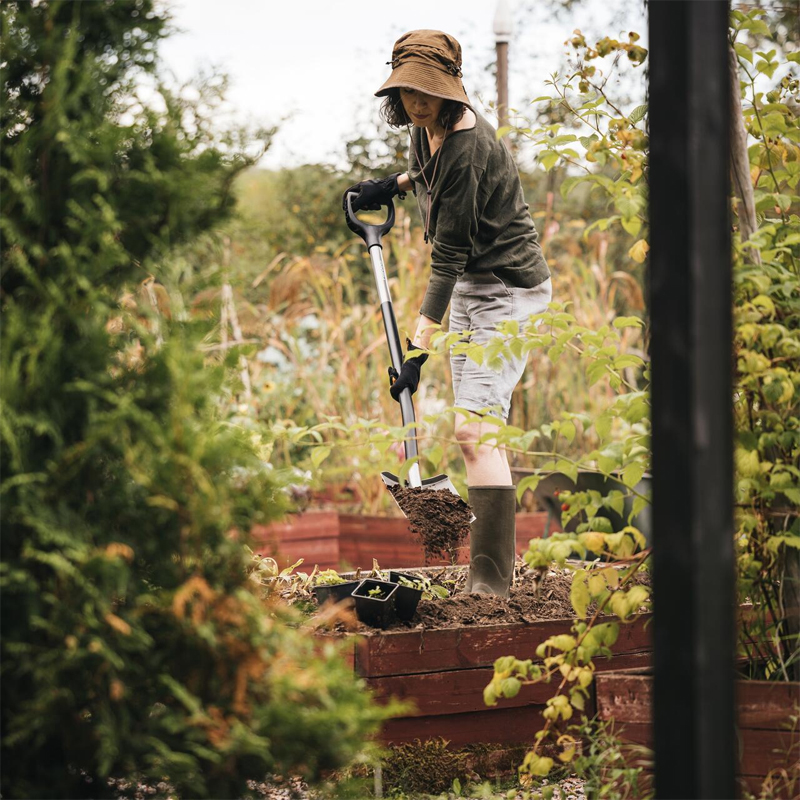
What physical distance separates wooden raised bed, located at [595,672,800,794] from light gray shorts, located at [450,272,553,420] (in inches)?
52.0

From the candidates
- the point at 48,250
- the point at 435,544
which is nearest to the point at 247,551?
the point at 48,250

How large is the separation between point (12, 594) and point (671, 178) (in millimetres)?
1052

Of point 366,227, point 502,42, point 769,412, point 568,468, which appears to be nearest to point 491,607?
point 568,468

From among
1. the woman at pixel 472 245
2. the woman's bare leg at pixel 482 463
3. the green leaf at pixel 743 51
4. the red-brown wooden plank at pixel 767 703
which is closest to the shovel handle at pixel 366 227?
the woman at pixel 472 245

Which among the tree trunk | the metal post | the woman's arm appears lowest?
the woman's arm

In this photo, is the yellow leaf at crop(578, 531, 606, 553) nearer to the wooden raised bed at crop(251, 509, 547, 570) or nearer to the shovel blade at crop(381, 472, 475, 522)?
the shovel blade at crop(381, 472, 475, 522)

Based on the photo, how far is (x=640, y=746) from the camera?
79.4 inches

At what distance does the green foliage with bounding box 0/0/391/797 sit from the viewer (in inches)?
53.2

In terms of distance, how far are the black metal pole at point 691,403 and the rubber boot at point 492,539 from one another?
1.95 metres

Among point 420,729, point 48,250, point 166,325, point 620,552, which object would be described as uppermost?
point 48,250

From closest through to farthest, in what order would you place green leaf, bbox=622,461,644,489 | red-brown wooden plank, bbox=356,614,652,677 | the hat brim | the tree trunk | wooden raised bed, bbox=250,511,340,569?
green leaf, bbox=622,461,644,489, the tree trunk, red-brown wooden plank, bbox=356,614,652,677, the hat brim, wooden raised bed, bbox=250,511,340,569

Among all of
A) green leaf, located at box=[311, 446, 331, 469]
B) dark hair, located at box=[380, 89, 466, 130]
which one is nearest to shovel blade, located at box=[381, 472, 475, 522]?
green leaf, located at box=[311, 446, 331, 469]

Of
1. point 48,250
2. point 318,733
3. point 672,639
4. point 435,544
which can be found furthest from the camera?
point 435,544

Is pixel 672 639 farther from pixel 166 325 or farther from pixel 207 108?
pixel 207 108
